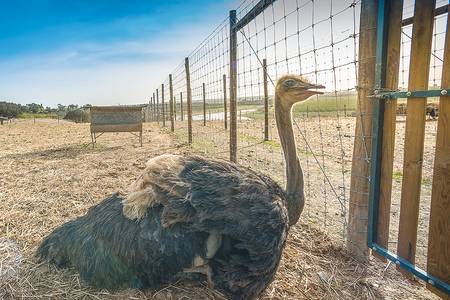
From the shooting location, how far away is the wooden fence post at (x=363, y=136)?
2.29 m

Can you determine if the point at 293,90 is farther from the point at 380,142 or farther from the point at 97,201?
the point at 97,201

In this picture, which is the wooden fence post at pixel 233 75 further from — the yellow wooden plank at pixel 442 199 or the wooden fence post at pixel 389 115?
the yellow wooden plank at pixel 442 199

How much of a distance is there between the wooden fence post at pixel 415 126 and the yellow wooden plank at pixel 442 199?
141 millimetres

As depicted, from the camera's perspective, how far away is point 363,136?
7.97ft

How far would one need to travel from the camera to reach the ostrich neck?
8.13ft

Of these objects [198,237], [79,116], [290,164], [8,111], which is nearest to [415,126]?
[290,164]

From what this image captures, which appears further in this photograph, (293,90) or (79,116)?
(79,116)

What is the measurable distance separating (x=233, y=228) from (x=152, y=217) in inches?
18.0

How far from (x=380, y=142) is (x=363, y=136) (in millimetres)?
125

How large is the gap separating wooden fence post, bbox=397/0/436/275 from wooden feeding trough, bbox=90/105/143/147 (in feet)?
23.4

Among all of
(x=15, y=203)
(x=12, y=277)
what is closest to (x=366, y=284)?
(x=12, y=277)

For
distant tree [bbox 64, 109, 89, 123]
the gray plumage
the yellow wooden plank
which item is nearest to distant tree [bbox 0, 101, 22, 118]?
distant tree [bbox 64, 109, 89, 123]

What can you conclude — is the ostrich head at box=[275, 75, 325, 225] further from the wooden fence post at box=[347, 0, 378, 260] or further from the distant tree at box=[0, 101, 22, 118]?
the distant tree at box=[0, 101, 22, 118]

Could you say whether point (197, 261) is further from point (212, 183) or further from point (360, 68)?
point (360, 68)
